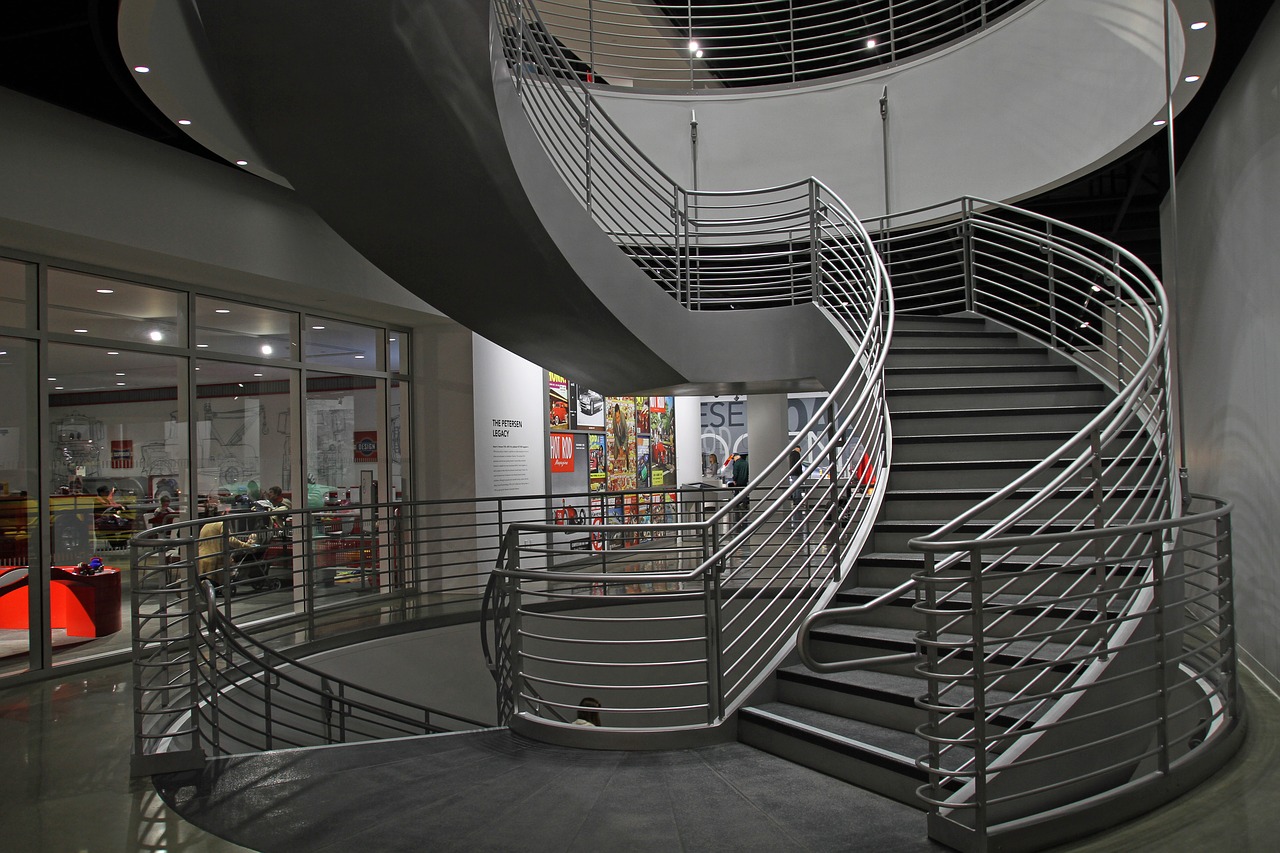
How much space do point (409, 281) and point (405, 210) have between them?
100 centimetres

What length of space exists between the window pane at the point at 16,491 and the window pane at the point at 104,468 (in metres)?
0.14

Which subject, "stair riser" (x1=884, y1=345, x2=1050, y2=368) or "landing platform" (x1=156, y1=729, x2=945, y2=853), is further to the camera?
"stair riser" (x1=884, y1=345, x2=1050, y2=368)

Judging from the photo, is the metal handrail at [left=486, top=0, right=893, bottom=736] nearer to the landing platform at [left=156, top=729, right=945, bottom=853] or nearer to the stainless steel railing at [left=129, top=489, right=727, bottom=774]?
the landing platform at [left=156, top=729, right=945, bottom=853]

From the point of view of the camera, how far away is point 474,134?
4.58 m

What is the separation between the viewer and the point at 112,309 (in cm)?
717

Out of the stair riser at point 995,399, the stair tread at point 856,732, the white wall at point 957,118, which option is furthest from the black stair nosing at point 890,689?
the white wall at point 957,118

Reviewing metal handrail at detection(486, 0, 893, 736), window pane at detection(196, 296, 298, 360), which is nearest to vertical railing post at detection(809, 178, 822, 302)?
metal handrail at detection(486, 0, 893, 736)

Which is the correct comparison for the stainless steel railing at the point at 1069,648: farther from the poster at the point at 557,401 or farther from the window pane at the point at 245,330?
the poster at the point at 557,401

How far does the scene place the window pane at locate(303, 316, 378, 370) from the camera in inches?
361

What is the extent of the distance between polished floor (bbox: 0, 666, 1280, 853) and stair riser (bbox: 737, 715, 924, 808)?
0.07 m

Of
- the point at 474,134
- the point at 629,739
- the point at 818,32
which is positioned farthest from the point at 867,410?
the point at 818,32

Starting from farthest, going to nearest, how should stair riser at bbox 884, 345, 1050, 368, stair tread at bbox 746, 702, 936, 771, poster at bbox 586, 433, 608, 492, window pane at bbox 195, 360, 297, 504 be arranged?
poster at bbox 586, 433, 608, 492
window pane at bbox 195, 360, 297, 504
stair riser at bbox 884, 345, 1050, 368
stair tread at bbox 746, 702, 936, 771

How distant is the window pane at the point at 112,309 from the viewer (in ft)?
22.4

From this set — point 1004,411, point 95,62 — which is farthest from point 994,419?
point 95,62
